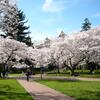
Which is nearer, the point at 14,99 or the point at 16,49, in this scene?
the point at 14,99

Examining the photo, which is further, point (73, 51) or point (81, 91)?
point (73, 51)

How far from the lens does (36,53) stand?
52.8 meters

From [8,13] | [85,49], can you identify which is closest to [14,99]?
[8,13]

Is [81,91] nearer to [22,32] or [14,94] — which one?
[14,94]

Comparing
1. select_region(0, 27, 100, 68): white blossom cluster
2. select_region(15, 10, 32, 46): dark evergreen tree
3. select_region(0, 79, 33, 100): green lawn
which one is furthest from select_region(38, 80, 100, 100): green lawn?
select_region(15, 10, 32, 46): dark evergreen tree

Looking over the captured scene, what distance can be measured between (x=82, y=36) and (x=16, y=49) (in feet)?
43.9


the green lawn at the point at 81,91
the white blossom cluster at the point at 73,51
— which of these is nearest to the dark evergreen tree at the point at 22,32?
the white blossom cluster at the point at 73,51

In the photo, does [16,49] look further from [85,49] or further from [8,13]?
[8,13]

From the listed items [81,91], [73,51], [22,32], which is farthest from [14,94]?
[22,32]

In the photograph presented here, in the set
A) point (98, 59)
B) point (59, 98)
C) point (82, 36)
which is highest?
point (82, 36)

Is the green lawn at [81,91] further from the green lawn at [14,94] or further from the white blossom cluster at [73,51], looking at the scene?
the white blossom cluster at [73,51]

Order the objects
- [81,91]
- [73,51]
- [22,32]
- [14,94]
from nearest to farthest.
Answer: [14,94] < [81,91] < [73,51] < [22,32]

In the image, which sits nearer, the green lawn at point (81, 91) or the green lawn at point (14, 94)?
the green lawn at point (14, 94)

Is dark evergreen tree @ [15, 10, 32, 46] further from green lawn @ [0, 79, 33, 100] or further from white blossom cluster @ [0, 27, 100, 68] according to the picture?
green lawn @ [0, 79, 33, 100]
